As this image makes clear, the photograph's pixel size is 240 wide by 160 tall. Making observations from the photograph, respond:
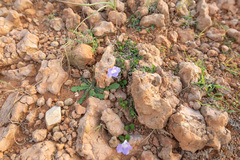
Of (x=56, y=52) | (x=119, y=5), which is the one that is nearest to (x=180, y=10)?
(x=119, y=5)

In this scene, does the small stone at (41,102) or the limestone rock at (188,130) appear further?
the small stone at (41,102)

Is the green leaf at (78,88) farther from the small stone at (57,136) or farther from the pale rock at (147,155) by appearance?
the pale rock at (147,155)

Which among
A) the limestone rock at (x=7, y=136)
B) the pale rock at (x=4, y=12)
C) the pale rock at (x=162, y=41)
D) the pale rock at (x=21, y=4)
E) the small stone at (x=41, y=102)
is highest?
the pale rock at (x=21, y=4)

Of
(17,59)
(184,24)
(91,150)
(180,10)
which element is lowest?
(91,150)

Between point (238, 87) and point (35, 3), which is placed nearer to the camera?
point (238, 87)

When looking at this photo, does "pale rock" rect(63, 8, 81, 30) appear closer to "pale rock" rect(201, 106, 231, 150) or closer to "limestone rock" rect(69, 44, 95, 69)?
"limestone rock" rect(69, 44, 95, 69)

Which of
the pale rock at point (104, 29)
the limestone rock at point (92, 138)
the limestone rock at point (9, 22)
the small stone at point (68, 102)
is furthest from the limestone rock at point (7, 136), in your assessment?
the pale rock at point (104, 29)

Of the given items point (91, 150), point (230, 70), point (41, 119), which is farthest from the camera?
point (230, 70)

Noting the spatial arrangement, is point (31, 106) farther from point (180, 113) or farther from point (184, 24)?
point (184, 24)
